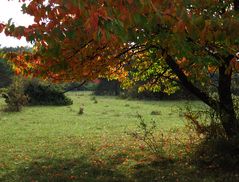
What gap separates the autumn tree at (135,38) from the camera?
3865 mm

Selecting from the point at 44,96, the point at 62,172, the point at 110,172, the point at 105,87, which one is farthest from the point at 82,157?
the point at 105,87

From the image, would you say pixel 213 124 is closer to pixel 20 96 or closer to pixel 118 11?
pixel 118 11

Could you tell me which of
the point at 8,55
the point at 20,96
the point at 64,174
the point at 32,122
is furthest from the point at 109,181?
the point at 20,96

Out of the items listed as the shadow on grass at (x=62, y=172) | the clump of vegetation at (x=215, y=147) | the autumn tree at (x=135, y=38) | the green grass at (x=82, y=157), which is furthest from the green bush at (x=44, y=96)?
the clump of vegetation at (x=215, y=147)

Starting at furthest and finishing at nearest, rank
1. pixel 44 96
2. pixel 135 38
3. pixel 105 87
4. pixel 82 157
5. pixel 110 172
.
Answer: pixel 105 87 → pixel 44 96 → pixel 82 157 → pixel 110 172 → pixel 135 38

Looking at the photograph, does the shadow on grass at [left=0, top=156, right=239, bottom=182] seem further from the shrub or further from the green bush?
the green bush

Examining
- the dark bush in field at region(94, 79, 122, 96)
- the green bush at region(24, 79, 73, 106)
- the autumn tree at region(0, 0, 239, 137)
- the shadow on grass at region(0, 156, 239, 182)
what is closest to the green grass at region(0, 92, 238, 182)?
the shadow on grass at region(0, 156, 239, 182)

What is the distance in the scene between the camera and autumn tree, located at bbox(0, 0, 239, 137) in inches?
152

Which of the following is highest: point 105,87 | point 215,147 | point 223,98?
point 105,87

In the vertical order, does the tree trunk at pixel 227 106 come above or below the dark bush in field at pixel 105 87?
below

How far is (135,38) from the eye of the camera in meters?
5.95

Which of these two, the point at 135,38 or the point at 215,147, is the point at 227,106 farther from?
the point at 135,38

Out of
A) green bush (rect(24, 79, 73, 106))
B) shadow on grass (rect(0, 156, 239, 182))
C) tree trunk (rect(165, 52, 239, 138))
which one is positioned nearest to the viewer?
shadow on grass (rect(0, 156, 239, 182))

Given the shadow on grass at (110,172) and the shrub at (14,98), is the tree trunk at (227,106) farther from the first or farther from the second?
the shrub at (14,98)
